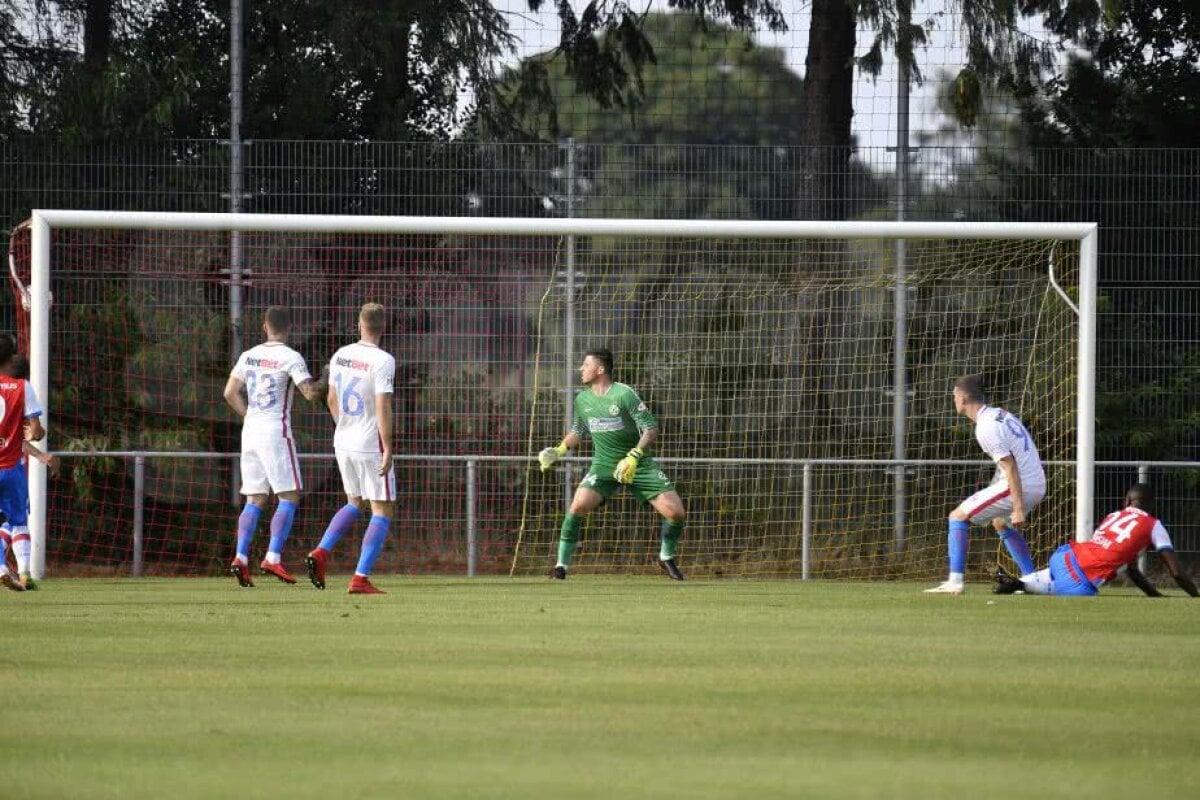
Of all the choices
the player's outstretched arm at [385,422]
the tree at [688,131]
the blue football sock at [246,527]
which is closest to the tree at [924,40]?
the tree at [688,131]

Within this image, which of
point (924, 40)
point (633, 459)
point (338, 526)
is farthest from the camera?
point (924, 40)

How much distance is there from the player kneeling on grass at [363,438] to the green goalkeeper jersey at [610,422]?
2.54m

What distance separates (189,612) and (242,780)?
624 cm

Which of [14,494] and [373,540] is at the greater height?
[14,494]

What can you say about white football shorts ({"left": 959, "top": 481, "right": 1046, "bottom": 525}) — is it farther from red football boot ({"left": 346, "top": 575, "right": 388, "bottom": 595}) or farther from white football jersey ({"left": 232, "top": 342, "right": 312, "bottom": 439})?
white football jersey ({"left": 232, "top": 342, "right": 312, "bottom": 439})

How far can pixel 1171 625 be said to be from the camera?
11.1 m

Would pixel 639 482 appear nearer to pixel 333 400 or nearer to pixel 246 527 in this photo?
pixel 333 400

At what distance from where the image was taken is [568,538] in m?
15.7

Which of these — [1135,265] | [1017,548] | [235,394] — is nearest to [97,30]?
[235,394]

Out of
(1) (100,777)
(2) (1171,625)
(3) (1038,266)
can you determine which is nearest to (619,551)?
(3) (1038,266)

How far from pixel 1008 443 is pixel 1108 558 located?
105cm

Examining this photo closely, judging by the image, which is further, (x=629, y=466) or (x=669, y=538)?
(x=669, y=538)

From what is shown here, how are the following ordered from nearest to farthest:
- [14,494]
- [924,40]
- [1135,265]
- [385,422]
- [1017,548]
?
[385,422] < [14,494] < [1017,548] < [1135,265] < [924,40]

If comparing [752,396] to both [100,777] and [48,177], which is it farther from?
[100,777]
